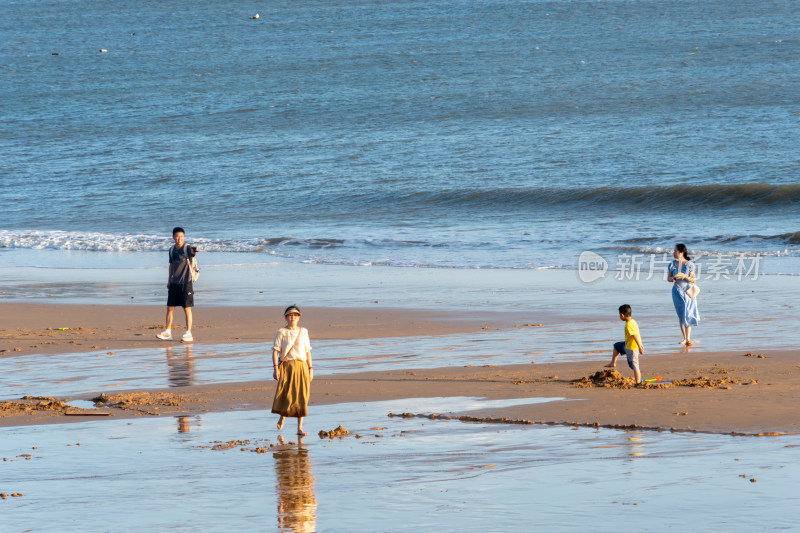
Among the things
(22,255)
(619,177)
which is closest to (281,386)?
(22,255)

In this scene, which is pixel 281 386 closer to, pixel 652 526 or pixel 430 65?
pixel 652 526

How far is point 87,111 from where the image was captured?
57.1 metres

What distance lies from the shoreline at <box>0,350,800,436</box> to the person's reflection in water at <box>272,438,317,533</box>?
0.88 meters

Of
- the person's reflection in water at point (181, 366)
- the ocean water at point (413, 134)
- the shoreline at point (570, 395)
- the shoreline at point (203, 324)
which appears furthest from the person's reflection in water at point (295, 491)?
the ocean water at point (413, 134)

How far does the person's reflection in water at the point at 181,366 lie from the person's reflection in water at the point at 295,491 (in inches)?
113

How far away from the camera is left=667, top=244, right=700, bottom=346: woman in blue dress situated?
477 inches

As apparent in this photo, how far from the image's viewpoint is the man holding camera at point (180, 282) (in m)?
13.1

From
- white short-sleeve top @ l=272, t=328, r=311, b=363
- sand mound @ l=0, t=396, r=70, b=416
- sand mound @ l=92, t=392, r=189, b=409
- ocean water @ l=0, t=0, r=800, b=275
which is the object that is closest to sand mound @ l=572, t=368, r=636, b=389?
white short-sleeve top @ l=272, t=328, r=311, b=363

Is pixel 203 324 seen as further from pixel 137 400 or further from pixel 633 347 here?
pixel 633 347

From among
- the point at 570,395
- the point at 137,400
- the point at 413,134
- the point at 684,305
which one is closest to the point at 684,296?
the point at 684,305

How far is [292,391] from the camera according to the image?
7.98m

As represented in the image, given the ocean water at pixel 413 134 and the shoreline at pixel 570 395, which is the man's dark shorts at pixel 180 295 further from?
the ocean water at pixel 413 134

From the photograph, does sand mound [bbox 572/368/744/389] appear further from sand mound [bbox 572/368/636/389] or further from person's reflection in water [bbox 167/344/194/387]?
person's reflection in water [bbox 167/344/194/387]

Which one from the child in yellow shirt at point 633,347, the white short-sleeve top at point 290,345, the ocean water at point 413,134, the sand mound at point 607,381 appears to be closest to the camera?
the white short-sleeve top at point 290,345
